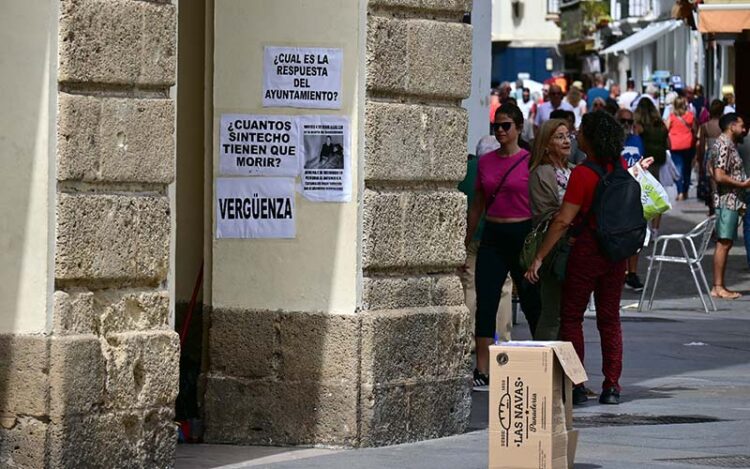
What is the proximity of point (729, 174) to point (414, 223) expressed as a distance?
9686mm

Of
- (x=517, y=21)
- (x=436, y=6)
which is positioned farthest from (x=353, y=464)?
(x=517, y=21)

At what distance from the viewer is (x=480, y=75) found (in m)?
16.2

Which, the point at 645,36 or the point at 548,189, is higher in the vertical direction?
the point at 645,36

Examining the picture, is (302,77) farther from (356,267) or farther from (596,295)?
(596,295)

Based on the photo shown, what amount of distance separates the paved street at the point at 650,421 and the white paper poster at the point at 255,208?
3.65 ft

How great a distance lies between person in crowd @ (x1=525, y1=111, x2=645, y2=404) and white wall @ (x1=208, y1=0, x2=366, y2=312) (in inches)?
77.4

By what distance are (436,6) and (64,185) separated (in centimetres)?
271

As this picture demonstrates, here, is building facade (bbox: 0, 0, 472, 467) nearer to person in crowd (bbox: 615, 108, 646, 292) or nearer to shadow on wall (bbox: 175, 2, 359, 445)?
shadow on wall (bbox: 175, 2, 359, 445)

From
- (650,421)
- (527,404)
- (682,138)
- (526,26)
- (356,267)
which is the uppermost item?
(526,26)

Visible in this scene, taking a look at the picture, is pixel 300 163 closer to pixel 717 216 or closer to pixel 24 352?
pixel 24 352

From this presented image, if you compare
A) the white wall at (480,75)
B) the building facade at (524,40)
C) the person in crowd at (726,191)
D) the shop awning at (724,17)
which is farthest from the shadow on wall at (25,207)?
the building facade at (524,40)

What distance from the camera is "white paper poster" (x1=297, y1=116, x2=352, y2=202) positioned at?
32.0 feet

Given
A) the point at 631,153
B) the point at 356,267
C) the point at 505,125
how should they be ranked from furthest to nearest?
the point at 631,153, the point at 505,125, the point at 356,267

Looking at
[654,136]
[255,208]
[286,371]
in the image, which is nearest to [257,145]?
[255,208]
